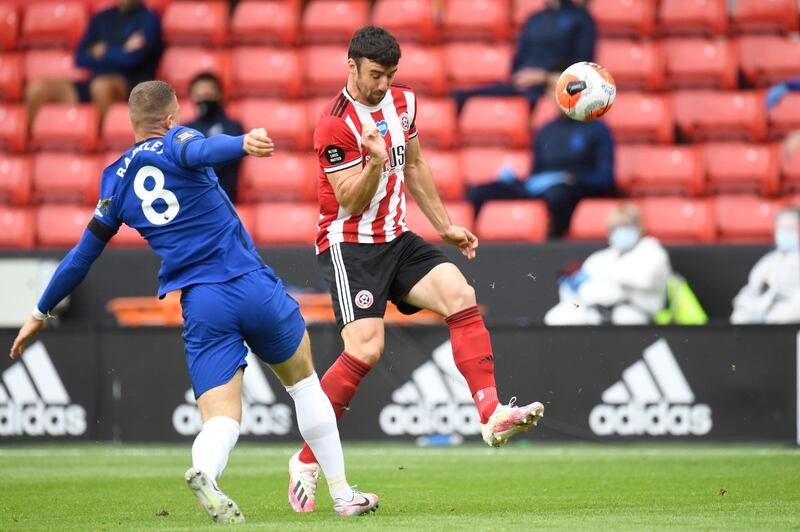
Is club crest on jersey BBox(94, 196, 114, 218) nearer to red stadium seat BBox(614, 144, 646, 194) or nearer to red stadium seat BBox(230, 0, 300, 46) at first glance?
red stadium seat BBox(614, 144, 646, 194)

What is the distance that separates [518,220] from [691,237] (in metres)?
1.62

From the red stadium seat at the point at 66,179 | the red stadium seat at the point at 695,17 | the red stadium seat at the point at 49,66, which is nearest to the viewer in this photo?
the red stadium seat at the point at 66,179

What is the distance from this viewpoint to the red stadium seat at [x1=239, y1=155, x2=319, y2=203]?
13.5 metres

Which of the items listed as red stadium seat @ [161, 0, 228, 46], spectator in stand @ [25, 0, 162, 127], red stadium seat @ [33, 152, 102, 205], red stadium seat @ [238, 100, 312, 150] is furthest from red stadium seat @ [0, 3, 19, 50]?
red stadium seat @ [238, 100, 312, 150]

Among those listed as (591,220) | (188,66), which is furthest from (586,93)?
(188,66)

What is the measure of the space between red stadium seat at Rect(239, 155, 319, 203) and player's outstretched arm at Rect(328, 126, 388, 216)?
21.7 feet

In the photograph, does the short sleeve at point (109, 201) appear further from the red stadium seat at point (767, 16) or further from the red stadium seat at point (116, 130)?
the red stadium seat at point (767, 16)

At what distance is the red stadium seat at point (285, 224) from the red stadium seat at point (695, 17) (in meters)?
4.48

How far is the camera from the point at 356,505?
20.8ft

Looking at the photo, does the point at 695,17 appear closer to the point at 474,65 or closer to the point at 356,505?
the point at 474,65

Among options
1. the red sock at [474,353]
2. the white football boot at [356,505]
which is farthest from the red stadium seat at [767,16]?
the white football boot at [356,505]

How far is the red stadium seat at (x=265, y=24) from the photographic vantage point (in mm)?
14938

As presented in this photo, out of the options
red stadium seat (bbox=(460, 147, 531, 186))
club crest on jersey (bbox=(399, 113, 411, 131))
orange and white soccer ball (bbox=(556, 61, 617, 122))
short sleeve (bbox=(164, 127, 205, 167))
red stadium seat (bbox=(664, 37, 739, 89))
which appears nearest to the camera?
short sleeve (bbox=(164, 127, 205, 167))

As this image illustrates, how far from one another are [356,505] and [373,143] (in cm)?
170
